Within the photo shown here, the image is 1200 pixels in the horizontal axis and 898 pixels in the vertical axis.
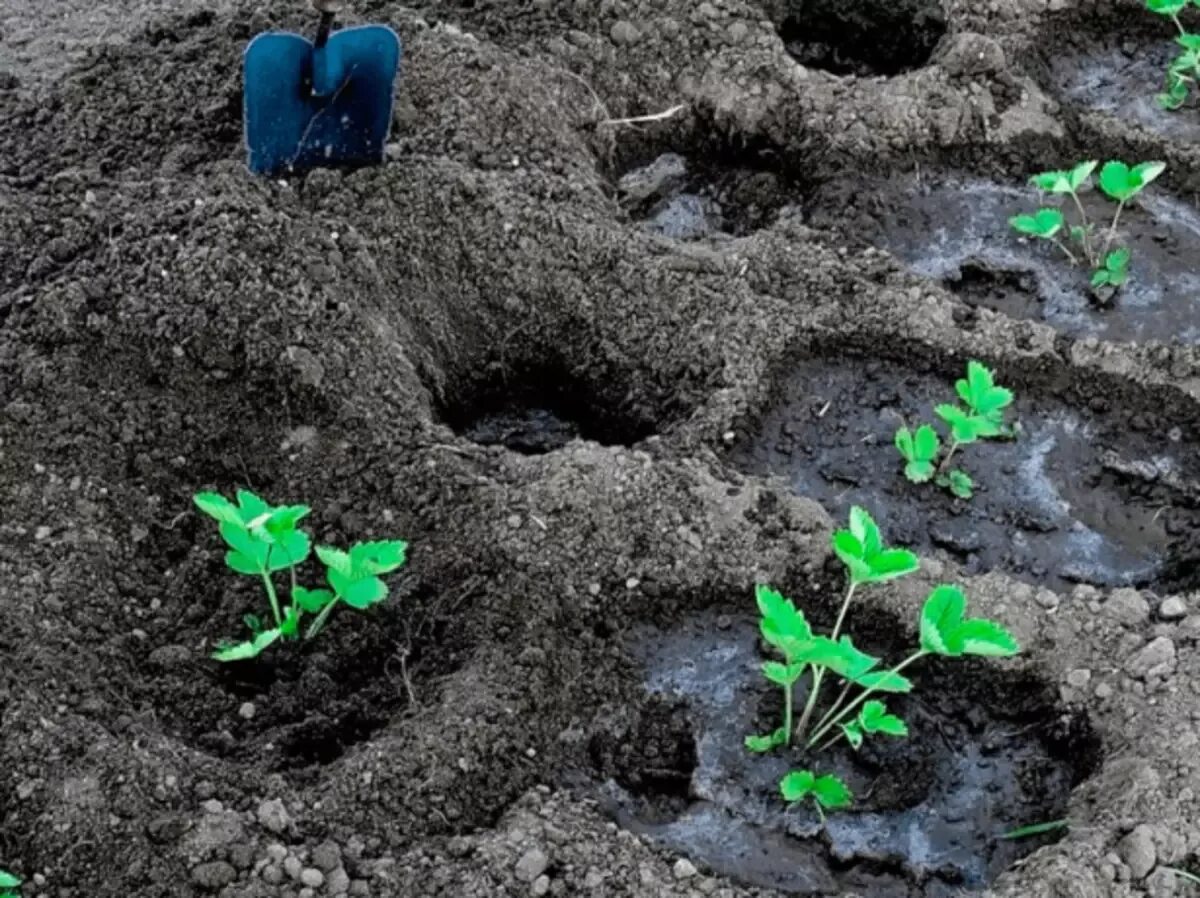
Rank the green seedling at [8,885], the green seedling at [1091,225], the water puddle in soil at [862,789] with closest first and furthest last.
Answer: the green seedling at [8,885]
the water puddle in soil at [862,789]
the green seedling at [1091,225]

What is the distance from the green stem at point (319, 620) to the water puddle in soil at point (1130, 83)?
99.2 inches

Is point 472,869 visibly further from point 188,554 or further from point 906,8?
point 906,8

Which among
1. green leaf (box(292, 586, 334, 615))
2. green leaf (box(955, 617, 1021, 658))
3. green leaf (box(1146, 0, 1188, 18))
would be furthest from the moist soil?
green leaf (box(1146, 0, 1188, 18))

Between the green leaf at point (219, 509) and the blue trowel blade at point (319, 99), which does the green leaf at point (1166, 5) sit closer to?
the blue trowel blade at point (319, 99)

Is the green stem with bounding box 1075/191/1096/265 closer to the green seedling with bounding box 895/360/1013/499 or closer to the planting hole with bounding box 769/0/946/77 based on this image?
the green seedling with bounding box 895/360/1013/499

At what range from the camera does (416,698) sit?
2568mm

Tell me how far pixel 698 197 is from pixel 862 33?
0.83 metres

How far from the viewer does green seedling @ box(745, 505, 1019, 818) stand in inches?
93.7

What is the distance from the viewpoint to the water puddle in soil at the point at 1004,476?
9.81 feet

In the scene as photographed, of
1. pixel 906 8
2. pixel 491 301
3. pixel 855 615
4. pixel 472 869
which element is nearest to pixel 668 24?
pixel 906 8

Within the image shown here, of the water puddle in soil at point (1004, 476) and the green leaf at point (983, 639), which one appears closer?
the green leaf at point (983, 639)

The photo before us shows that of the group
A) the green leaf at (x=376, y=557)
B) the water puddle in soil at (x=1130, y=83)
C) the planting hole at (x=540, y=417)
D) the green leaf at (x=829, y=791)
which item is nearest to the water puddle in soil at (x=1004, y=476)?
the planting hole at (x=540, y=417)

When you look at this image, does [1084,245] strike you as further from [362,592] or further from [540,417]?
[362,592]

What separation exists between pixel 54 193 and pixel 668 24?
1.56m
